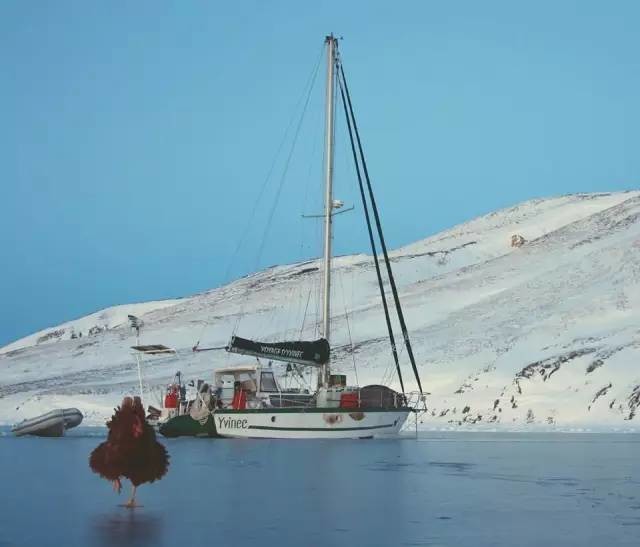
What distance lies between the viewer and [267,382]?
53.0m

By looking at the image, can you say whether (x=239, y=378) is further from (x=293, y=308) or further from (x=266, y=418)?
(x=293, y=308)

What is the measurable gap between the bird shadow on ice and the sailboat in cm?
2662

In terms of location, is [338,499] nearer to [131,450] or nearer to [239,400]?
→ [131,450]

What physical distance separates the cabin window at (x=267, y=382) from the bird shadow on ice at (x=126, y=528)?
30.5 m

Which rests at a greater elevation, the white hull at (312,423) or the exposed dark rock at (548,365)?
the exposed dark rock at (548,365)

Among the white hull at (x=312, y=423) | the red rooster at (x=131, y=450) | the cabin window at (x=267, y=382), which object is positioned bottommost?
the red rooster at (x=131, y=450)

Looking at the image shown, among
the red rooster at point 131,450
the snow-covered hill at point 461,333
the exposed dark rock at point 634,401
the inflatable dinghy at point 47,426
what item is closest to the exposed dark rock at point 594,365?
the snow-covered hill at point 461,333

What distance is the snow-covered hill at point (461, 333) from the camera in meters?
65.6

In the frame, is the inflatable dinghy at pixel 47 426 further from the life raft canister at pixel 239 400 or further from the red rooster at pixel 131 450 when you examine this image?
the red rooster at pixel 131 450

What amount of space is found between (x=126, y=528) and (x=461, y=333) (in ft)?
230

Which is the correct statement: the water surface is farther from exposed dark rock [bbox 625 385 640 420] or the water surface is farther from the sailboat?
exposed dark rock [bbox 625 385 640 420]

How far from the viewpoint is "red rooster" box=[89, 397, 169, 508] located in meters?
21.9

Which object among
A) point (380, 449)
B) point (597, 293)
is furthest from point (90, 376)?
point (380, 449)

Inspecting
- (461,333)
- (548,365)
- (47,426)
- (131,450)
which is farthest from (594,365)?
(131,450)
